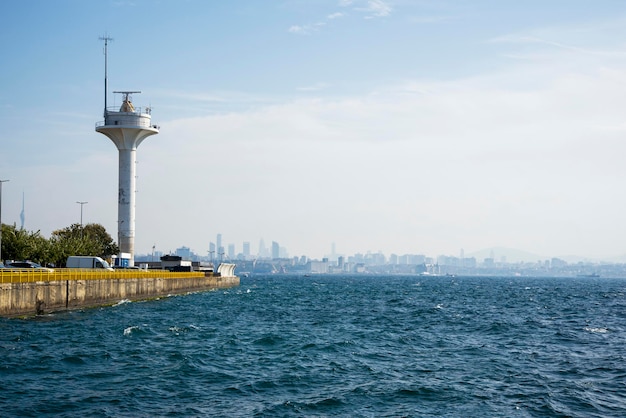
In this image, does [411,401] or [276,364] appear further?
[276,364]

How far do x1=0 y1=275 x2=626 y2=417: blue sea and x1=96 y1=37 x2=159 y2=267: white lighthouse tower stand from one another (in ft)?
160

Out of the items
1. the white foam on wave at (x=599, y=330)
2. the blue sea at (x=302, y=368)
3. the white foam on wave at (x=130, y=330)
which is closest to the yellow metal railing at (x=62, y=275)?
the blue sea at (x=302, y=368)

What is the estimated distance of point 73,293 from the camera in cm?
5900

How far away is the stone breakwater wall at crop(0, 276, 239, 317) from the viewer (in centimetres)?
4711

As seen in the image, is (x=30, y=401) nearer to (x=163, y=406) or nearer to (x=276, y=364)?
(x=163, y=406)

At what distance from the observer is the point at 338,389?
27.7 meters

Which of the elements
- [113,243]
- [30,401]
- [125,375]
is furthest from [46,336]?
[113,243]

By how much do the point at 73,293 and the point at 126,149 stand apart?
50.0 metres

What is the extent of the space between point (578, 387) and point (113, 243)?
394ft

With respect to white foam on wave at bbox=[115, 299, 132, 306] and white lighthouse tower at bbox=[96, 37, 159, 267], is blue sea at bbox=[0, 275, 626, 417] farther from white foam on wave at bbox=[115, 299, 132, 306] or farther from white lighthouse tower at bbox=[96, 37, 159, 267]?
white lighthouse tower at bbox=[96, 37, 159, 267]

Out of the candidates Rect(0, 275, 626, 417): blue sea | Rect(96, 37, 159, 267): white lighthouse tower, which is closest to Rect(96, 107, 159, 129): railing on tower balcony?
Rect(96, 37, 159, 267): white lighthouse tower

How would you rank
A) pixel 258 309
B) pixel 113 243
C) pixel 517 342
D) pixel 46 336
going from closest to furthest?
pixel 46 336 → pixel 517 342 → pixel 258 309 → pixel 113 243

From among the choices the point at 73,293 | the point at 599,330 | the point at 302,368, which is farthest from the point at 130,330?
the point at 599,330

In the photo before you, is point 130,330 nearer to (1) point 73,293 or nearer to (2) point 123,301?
(1) point 73,293
